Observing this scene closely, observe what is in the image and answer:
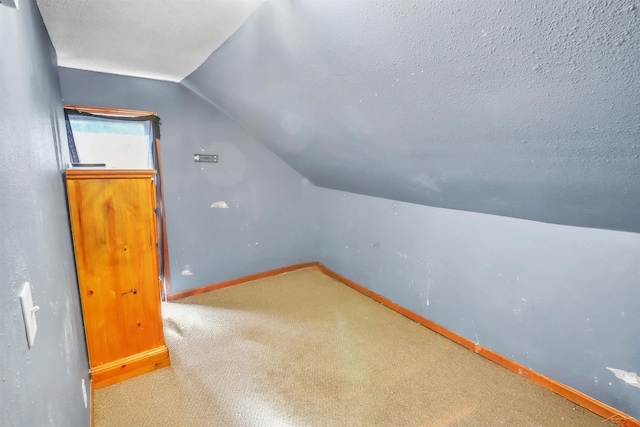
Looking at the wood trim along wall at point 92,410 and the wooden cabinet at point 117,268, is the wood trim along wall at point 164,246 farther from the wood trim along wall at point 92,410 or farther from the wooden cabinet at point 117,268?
the wood trim along wall at point 92,410

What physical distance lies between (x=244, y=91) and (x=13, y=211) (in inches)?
71.7

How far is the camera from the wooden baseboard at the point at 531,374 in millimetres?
1591

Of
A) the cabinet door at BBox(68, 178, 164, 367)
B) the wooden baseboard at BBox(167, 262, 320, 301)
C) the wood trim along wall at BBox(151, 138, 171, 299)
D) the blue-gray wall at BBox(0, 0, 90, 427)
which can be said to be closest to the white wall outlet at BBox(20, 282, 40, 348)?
the blue-gray wall at BBox(0, 0, 90, 427)

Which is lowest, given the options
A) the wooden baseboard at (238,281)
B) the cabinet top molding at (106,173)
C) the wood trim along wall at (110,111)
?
the wooden baseboard at (238,281)

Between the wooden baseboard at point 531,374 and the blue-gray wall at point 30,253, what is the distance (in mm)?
2280

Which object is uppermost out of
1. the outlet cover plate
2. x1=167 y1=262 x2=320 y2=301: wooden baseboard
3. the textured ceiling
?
the textured ceiling

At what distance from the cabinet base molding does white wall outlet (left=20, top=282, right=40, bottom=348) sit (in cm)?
143

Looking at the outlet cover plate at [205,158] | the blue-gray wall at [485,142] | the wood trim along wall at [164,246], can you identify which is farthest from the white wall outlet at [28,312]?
the outlet cover plate at [205,158]

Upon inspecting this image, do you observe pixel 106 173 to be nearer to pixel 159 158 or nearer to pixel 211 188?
pixel 159 158

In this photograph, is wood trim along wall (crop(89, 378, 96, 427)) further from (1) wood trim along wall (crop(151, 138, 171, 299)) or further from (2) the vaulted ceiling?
(2) the vaulted ceiling

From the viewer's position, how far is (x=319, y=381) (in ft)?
6.23

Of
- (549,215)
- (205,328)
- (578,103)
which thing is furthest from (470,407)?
(205,328)

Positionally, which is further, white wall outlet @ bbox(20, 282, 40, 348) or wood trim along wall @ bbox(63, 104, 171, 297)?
wood trim along wall @ bbox(63, 104, 171, 297)

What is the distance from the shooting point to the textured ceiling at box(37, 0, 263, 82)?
137 cm
